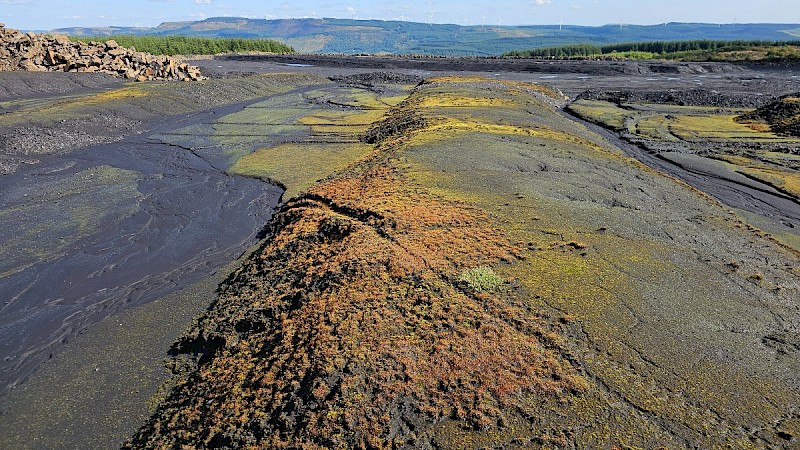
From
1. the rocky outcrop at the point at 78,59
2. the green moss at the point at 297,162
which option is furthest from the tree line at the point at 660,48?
the green moss at the point at 297,162

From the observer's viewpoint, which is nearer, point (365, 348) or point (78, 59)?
point (365, 348)

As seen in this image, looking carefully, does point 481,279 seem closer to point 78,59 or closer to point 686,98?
point 686,98

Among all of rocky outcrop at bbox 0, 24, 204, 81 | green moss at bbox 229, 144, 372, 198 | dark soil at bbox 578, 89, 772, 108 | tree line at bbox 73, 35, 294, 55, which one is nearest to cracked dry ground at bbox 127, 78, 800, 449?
green moss at bbox 229, 144, 372, 198

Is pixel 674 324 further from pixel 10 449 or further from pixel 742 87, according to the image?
pixel 742 87

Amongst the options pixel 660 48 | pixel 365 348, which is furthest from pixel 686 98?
pixel 660 48

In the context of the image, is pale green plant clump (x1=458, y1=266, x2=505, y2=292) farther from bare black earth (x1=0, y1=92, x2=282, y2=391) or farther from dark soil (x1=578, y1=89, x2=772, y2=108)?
dark soil (x1=578, y1=89, x2=772, y2=108)

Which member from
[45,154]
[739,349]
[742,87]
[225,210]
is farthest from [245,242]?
[742,87]

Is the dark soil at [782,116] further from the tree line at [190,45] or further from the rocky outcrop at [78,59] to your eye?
the tree line at [190,45]
